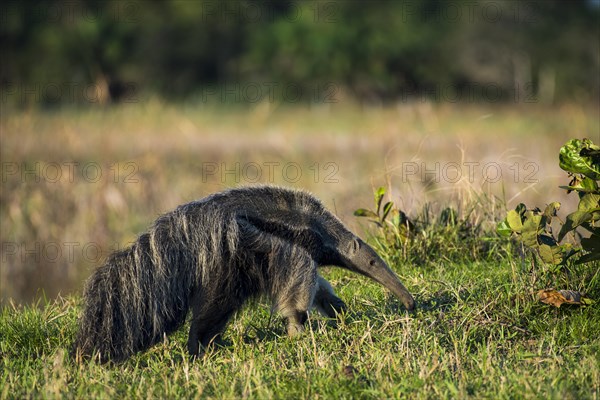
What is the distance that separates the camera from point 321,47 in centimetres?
3675

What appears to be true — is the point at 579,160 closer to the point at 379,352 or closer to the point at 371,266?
the point at 371,266

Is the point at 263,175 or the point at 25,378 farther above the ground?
the point at 25,378

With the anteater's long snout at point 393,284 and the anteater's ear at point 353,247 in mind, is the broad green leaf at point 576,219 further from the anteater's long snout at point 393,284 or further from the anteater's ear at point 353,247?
the anteater's ear at point 353,247

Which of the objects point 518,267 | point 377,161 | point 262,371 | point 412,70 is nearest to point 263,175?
point 377,161

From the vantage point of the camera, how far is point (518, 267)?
221 inches

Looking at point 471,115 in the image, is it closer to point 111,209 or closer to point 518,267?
point 111,209

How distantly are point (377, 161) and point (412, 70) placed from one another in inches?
942

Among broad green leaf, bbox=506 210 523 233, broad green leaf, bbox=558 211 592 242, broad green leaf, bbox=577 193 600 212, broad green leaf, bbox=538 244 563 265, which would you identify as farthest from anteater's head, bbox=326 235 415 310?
broad green leaf, bbox=577 193 600 212

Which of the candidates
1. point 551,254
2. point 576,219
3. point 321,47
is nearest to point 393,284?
point 551,254

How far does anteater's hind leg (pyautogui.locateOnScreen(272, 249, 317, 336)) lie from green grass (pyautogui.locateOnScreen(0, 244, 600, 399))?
5.3 inches

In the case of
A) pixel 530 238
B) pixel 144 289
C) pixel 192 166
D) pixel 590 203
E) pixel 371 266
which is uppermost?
pixel 590 203

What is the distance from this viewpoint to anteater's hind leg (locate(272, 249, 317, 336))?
4926 mm

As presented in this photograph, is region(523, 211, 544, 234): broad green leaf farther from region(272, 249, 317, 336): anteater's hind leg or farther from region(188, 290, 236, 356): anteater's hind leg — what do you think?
region(188, 290, 236, 356): anteater's hind leg

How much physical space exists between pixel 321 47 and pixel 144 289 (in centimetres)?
3289
